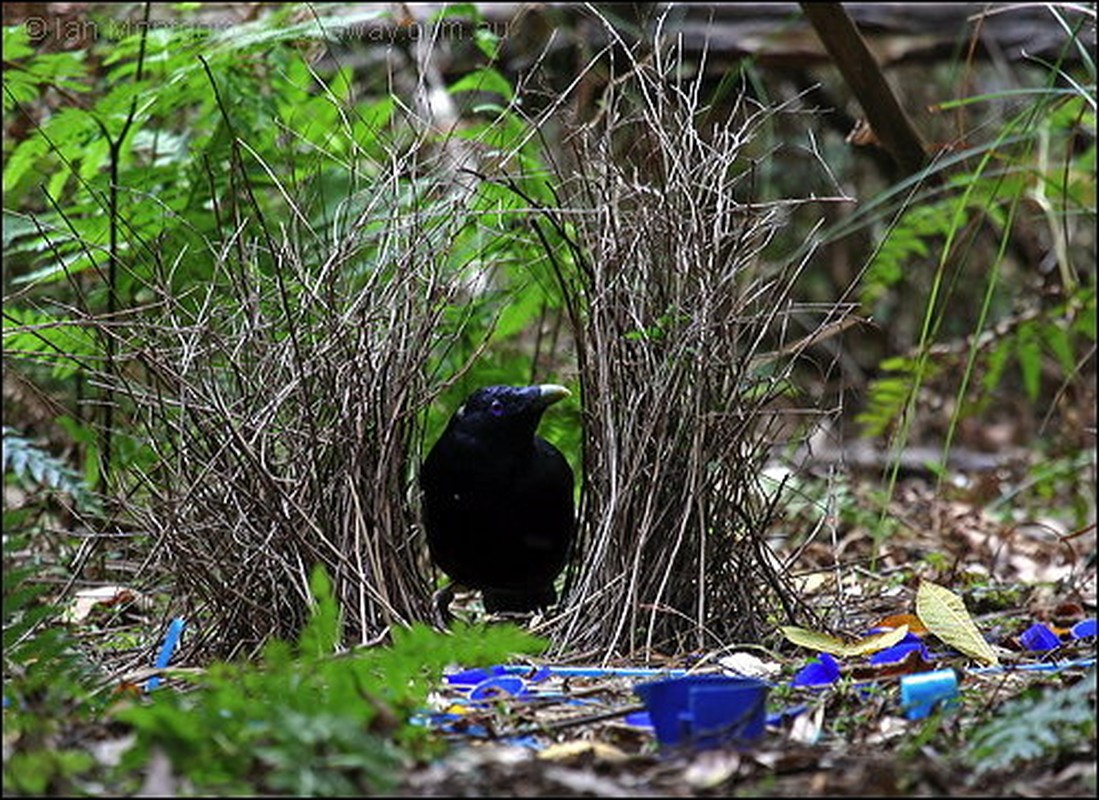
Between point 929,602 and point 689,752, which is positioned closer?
point 689,752

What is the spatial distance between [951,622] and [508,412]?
936mm

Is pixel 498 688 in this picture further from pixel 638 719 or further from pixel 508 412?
pixel 508 412

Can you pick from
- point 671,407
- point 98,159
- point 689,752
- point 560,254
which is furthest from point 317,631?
point 98,159

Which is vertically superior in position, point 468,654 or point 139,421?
point 139,421

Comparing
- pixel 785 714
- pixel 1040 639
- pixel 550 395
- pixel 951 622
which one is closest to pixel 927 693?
pixel 785 714

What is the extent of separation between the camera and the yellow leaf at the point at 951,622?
109 inches

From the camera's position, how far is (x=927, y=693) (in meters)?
2.24

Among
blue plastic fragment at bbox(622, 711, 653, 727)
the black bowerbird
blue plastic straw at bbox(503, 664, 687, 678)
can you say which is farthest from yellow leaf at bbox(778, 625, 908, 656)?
blue plastic fragment at bbox(622, 711, 653, 727)

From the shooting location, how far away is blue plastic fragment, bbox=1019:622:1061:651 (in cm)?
289

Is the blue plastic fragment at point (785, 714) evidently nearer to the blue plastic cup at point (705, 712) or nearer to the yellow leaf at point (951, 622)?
the blue plastic cup at point (705, 712)

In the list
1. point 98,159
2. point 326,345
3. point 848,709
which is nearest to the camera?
point 848,709

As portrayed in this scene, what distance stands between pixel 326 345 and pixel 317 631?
94cm

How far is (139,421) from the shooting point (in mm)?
3355

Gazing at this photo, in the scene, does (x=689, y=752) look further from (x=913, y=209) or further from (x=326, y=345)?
(x=913, y=209)
